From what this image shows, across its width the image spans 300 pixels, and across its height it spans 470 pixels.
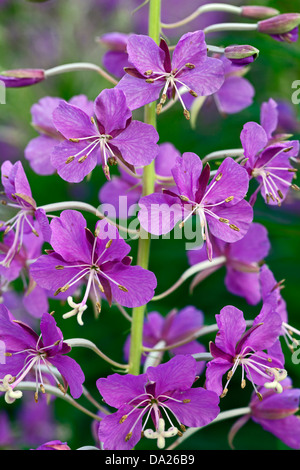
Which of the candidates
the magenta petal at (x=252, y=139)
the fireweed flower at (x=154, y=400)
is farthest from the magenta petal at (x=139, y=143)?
the fireweed flower at (x=154, y=400)

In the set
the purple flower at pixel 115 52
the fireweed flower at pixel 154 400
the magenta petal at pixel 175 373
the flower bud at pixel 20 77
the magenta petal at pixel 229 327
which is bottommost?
the fireweed flower at pixel 154 400

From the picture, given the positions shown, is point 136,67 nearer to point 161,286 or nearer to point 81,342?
point 81,342

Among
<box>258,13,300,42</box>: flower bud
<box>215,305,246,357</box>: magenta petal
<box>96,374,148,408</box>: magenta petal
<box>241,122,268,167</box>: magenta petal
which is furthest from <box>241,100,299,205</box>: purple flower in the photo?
<box>96,374,148,408</box>: magenta petal

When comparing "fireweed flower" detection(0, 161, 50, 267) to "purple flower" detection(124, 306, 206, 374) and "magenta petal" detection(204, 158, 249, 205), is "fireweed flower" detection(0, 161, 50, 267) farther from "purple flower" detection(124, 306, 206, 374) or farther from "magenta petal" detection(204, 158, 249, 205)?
"purple flower" detection(124, 306, 206, 374)

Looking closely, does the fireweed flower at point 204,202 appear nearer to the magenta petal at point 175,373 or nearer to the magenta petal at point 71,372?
the magenta petal at point 175,373

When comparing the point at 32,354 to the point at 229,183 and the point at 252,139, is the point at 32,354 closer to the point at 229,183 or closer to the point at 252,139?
the point at 229,183
